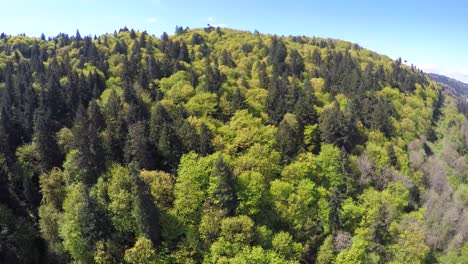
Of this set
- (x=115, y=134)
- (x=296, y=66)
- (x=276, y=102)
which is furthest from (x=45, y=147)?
(x=296, y=66)

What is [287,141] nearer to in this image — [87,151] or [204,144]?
[204,144]

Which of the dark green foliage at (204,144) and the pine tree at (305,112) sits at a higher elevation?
the pine tree at (305,112)

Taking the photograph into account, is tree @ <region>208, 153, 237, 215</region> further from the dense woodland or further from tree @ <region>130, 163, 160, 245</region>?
tree @ <region>130, 163, 160, 245</region>

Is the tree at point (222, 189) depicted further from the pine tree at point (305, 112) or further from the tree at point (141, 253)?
the pine tree at point (305, 112)

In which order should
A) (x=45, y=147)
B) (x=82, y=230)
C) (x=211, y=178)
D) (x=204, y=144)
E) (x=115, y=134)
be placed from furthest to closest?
1. (x=115, y=134)
2. (x=204, y=144)
3. (x=45, y=147)
4. (x=211, y=178)
5. (x=82, y=230)

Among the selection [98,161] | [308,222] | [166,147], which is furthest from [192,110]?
[308,222]

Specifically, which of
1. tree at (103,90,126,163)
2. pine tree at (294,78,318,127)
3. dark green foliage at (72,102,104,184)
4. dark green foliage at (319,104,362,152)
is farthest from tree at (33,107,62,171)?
dark green foliage at (319,104,362,152)

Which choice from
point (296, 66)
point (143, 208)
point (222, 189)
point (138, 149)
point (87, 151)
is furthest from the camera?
point (296, 66)

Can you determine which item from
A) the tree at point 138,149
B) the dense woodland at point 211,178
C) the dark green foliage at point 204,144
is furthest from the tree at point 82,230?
the dark green foliage at point 204,144
